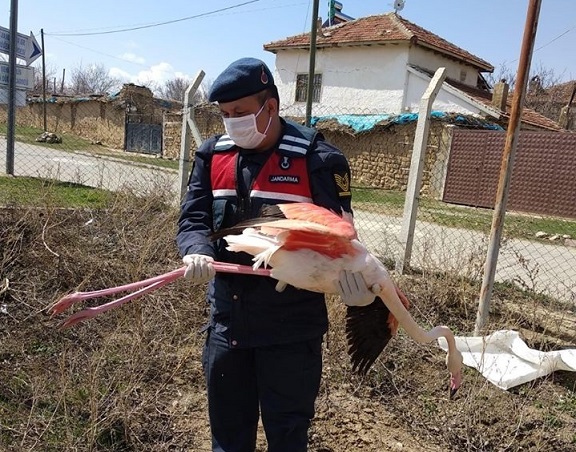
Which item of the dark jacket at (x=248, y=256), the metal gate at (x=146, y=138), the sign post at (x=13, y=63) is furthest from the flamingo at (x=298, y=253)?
the metal gate at (x=146, y=138)

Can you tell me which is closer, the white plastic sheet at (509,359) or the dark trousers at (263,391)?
the dark trousers at (263,391)

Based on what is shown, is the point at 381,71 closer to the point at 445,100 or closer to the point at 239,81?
the point at 445,100

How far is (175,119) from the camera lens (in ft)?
75.9

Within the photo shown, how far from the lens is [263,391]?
1.79 metres

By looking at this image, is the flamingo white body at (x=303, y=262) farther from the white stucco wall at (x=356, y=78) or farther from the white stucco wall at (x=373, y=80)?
the white stucco wall at (x=356, y=78)

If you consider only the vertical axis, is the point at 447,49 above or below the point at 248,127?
above

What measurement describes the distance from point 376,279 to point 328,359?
1.71 metres

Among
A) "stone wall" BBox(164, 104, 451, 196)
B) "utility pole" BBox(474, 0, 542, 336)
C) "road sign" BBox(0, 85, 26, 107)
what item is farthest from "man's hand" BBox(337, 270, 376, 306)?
"stone wall" BBox(164, 104, 451, 196)

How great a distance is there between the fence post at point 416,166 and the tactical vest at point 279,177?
278 cm

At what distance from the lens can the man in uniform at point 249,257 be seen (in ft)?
5.70

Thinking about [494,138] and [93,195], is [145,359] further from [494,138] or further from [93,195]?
[494,138]

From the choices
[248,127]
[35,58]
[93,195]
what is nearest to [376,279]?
[248,127]

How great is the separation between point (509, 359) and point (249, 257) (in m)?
2.35

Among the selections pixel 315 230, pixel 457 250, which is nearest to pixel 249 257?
pixel 315 230
